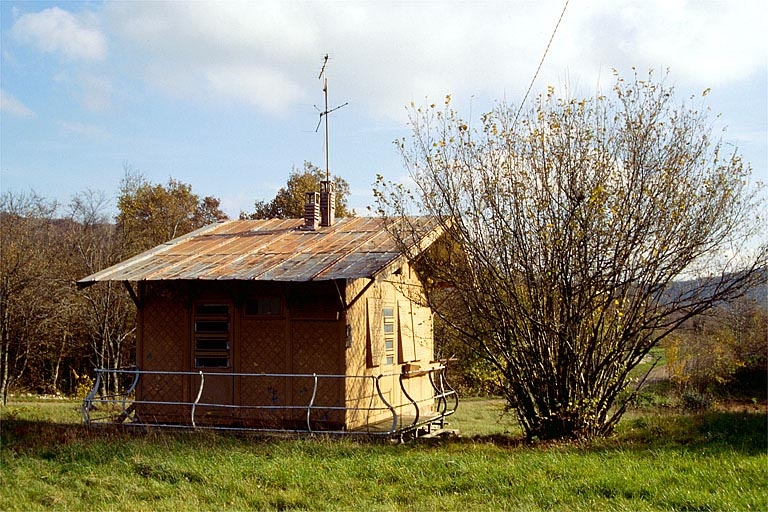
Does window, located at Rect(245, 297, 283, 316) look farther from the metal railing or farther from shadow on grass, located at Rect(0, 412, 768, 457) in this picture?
shadow on grass, located at Rect(0, 412, 768, 457)

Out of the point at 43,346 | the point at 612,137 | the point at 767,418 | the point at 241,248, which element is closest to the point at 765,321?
the point at 767,418

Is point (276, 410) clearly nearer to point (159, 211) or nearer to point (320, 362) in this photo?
point (320, 362)

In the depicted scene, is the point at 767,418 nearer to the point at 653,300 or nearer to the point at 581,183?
the point at 653,300

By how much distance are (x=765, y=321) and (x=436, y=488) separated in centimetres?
1989

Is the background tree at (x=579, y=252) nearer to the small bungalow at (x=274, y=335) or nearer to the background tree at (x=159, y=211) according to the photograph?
the small bungalow at (x=274, y=335)

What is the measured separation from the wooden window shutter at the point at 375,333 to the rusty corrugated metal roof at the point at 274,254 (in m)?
1.29

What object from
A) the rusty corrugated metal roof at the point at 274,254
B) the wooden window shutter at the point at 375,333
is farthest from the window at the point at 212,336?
the wooden window shutter at the point at 375,333

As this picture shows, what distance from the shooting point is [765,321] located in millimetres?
24734

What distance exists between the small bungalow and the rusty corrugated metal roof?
0.04 m

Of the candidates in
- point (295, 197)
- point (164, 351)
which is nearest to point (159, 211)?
point (295, 197)

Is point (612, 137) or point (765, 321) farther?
point (765, 321)

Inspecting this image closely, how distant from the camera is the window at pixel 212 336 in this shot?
14641 mm

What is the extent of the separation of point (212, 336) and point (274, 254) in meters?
2.06

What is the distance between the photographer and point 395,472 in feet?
31.9
